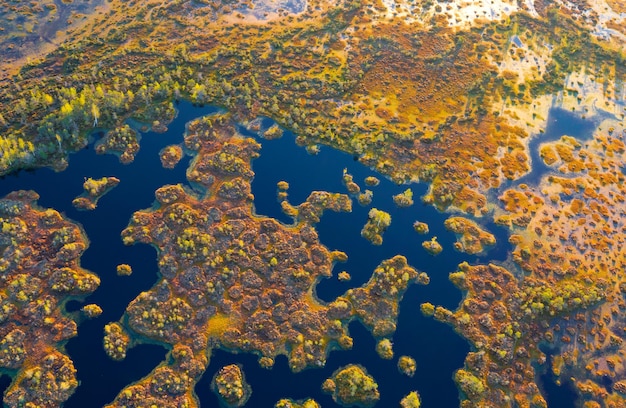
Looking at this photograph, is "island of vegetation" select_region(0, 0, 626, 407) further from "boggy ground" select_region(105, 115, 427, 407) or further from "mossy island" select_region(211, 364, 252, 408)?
"mossy island" select_region(211, 364, 252, 408)

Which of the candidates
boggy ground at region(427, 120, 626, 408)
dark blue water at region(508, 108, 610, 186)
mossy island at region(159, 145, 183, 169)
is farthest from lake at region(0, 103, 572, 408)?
dark blue water at region(508, 108, 610, 186)

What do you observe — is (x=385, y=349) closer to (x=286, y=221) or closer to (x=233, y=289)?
(x=233, y=289)

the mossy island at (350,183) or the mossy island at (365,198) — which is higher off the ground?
the mossy island at (350,183)

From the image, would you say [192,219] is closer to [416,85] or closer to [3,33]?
[416,85]

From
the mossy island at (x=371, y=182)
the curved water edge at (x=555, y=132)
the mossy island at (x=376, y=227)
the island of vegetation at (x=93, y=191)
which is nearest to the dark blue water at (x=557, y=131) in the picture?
the curved water edge at (x=555, y=132)

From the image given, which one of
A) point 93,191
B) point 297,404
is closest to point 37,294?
point 93,191

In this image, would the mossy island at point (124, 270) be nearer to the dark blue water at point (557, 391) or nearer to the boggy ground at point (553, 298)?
the boggy ground at point (553, 298)
